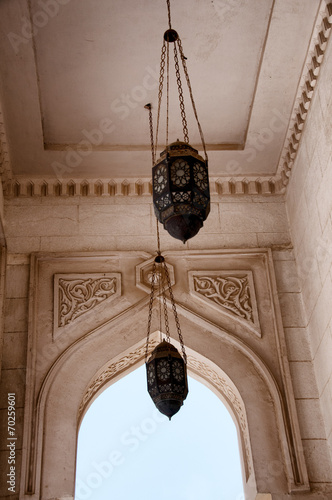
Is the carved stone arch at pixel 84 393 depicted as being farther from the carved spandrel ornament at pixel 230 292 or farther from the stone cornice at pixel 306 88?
the stone cornice at pixel 306 88

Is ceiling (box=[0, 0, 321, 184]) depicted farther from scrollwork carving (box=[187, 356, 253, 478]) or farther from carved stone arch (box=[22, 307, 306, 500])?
scrollwork carving (box=[187, 356, 253, 478])

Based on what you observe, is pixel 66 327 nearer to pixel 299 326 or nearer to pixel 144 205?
pixel 144 205

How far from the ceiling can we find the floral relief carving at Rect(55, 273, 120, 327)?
1.01 m

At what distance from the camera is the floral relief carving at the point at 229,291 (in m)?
5.66

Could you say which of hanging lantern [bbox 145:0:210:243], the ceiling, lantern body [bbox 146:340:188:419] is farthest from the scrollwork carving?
hanging lantern [bbox 145:0:210:243]

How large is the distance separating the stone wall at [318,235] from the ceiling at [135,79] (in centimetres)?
38

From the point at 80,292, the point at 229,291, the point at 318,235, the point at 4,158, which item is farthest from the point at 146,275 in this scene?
the point at 4,158

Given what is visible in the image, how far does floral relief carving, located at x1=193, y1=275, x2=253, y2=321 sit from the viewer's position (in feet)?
18.6

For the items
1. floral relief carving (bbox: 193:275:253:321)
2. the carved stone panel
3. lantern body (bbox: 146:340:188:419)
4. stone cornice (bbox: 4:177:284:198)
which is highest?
stone cornice (bbox: 4:177:284:198)

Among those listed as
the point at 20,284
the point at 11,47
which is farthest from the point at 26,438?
the point at 11,47

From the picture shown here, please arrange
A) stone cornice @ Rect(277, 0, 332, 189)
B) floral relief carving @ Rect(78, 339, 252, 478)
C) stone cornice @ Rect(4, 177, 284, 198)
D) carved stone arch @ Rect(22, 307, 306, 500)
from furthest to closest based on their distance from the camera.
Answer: stone cornice @ Rect(4, 177, 284, 198)
floral relief carving @ Rect(78, 339, 252, 478)
stone cornice @ Rect(277, 0, 332, 189)
carved stone arch @ Rect(22, 307, 306, 500)

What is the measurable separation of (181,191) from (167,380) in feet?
4.69

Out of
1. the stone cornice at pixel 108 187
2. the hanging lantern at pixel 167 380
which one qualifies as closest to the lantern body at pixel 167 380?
the hanging lantern at pixel 167 380

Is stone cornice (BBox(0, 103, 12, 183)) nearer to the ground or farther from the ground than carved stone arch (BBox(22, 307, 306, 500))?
farther from the ground
